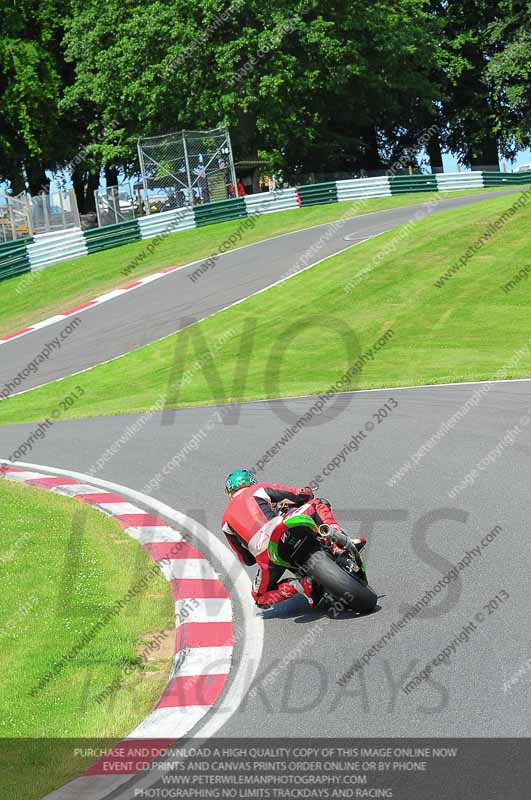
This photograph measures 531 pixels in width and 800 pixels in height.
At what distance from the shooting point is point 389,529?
9.47 metres

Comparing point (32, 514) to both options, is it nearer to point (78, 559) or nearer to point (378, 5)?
point (78, 559)

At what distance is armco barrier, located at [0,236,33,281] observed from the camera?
34375 millimetres

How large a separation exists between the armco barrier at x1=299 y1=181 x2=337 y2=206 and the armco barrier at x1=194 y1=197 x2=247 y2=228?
305 centimetres

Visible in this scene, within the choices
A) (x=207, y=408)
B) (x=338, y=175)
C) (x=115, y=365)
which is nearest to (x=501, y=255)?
(x=115, y=365)

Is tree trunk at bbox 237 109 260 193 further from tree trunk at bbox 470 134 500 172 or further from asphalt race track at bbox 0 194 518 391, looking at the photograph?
tree trunk at bbox 470 134 500 172

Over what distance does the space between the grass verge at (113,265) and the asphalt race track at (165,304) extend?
3.79ft

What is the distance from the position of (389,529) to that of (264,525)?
205cm

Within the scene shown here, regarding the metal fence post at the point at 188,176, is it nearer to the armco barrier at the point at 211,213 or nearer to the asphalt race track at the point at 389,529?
the armco barrier at the point at 211,213

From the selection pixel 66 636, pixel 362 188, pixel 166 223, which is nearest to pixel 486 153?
pixel 362 188

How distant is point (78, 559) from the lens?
387 inches

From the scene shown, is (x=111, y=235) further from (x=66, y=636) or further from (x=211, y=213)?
(x=66, y=636)

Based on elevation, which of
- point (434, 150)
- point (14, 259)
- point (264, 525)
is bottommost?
point (264, 525)

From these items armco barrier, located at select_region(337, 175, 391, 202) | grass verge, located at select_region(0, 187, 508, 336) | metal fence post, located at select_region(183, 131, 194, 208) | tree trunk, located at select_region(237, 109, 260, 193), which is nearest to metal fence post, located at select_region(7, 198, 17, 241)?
grass verge, located at select_region(0, 187, 508, 336)

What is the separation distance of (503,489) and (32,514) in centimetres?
534
